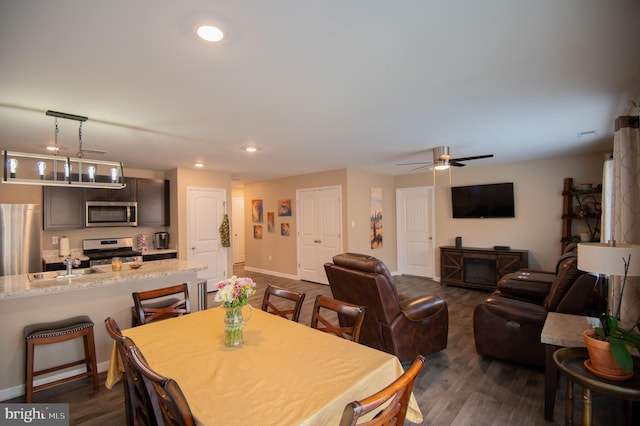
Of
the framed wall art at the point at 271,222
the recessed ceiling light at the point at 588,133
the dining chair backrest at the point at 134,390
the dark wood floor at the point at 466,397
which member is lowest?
the dark wood floor at the point at 466,397

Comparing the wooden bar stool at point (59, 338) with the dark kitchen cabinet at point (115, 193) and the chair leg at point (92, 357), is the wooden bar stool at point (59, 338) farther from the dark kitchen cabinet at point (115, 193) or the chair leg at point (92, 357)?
the dark kitchen cabinet at point (115, 193)

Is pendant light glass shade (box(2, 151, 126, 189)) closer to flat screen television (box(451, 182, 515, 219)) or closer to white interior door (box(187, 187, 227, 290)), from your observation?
white interior door (box(187, 187, 227, 290))

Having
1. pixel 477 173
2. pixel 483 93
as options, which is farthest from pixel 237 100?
pixel 477 173

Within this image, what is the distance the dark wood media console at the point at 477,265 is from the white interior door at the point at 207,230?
4637mm

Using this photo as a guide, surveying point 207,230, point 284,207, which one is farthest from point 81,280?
point 284,207

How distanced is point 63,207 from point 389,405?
566 centimetres

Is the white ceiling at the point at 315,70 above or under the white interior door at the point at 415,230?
above

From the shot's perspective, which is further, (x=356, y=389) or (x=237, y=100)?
(x=237, y=100)

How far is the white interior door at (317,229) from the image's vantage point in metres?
6.36

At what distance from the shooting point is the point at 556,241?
212 inches

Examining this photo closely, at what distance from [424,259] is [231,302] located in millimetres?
6076

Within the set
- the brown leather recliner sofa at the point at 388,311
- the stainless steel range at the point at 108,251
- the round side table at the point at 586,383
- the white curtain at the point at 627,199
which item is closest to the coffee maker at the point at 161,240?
the stainless steel range at the point at 108,251

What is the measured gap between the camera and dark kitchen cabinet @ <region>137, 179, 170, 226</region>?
18.1 ft

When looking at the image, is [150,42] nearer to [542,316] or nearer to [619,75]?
[619,75]
